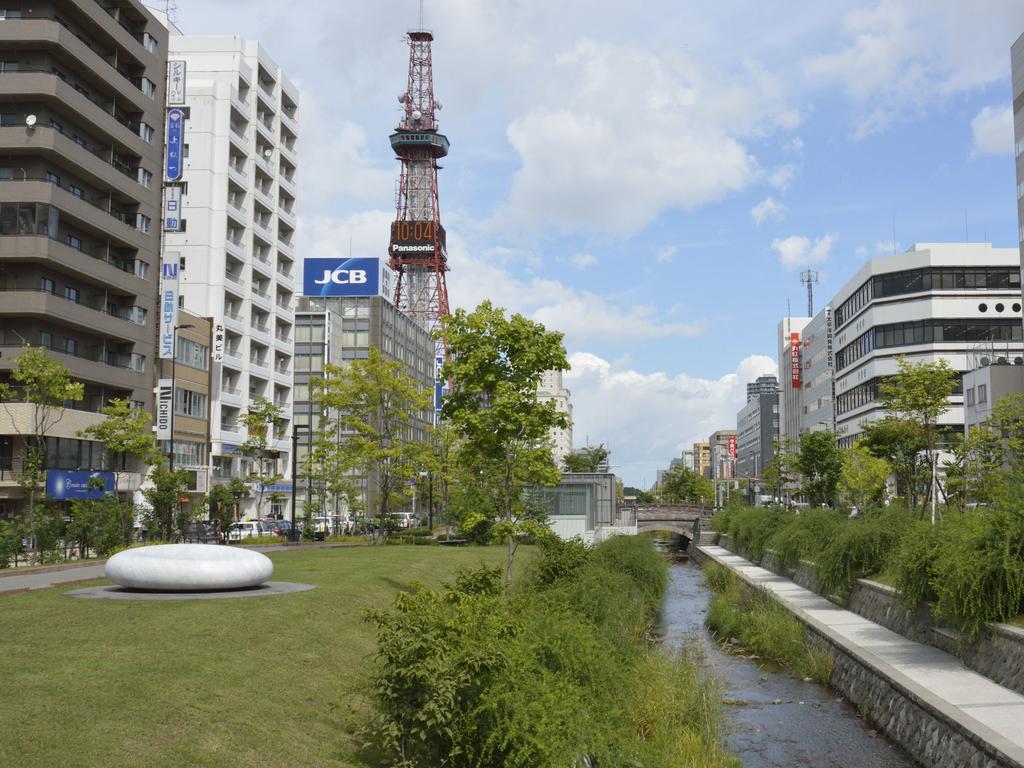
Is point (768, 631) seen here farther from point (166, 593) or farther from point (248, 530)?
point (248, 530)

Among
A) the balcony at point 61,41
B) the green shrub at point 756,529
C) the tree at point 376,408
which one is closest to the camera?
the green shrub at point 756,529

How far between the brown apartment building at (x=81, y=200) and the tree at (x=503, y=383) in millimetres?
35302

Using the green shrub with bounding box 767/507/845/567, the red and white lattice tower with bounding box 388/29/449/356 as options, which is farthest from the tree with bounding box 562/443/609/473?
the green shrub with bounding box 767/507/845/567

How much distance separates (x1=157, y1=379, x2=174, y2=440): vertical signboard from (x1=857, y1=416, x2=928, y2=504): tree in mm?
43667

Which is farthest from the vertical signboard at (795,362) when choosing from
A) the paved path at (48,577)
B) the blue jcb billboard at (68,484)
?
the paved path at (48,577)

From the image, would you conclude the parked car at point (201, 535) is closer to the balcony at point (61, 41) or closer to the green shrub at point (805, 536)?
the balcony at point (61, 41)

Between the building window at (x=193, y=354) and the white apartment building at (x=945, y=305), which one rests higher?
the white apartment building at (x=945, y=305)

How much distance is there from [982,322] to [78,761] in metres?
95.1

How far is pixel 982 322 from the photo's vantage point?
89.6 m

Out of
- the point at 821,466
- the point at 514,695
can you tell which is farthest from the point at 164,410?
the point at 514,695

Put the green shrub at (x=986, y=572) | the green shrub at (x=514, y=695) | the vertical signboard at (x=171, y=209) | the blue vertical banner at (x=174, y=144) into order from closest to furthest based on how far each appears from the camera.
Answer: the green shrub at (x=514, y=695) < the green shrub at (x=986, y=572) < the blue vertical banner at (x=174, y=144) < the vertical signboard at (x=171, y=209)

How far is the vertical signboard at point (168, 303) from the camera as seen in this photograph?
6284cm

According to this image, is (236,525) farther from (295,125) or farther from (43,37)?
(295,125)

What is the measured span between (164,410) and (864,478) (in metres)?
43.9
